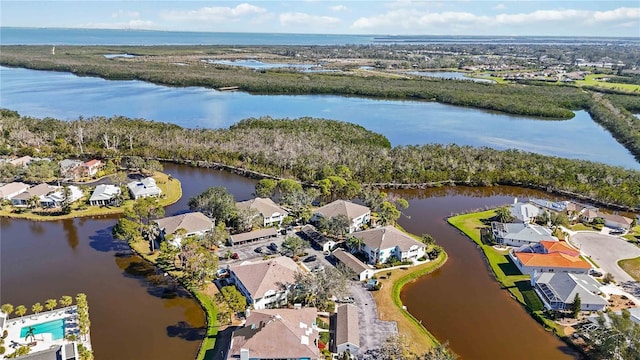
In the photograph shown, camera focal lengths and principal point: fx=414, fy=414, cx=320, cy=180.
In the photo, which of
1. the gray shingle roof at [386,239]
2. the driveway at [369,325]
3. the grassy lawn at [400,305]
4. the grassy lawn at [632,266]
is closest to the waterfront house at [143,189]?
the gray shingle roof at [386,239]

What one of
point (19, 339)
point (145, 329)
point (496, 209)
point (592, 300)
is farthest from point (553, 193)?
point (19, 339)

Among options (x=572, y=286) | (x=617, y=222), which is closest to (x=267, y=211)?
(x=572, y=286)

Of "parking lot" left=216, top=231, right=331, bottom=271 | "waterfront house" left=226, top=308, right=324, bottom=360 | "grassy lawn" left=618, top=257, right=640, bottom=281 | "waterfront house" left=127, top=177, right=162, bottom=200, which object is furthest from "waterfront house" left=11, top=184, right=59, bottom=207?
"grassy lawn" left=618, top=257, right=640, bottom=281

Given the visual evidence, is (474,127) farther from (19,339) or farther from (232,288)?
(19,339)

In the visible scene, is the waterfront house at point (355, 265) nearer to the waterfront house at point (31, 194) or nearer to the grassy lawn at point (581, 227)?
the grassy lawn at point (581, 227)

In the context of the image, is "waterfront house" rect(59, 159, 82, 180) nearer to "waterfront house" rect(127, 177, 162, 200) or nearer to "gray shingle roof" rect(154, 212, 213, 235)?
"waterfront house" rect(127, 177, 162, 200)

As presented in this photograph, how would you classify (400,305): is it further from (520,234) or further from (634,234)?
(634,234)

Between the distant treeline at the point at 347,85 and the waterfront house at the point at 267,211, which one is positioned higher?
the distant treeline at the point at 347,85

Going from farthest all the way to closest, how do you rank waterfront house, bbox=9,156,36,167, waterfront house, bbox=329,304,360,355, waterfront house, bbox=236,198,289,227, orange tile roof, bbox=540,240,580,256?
waterfront house, bbox=9,156,36,167, waterfront house, bbox=236,198,289,227, orange tile roof, bbox=540,240,580,256, waterfront house, bbox=329,304,360,355
